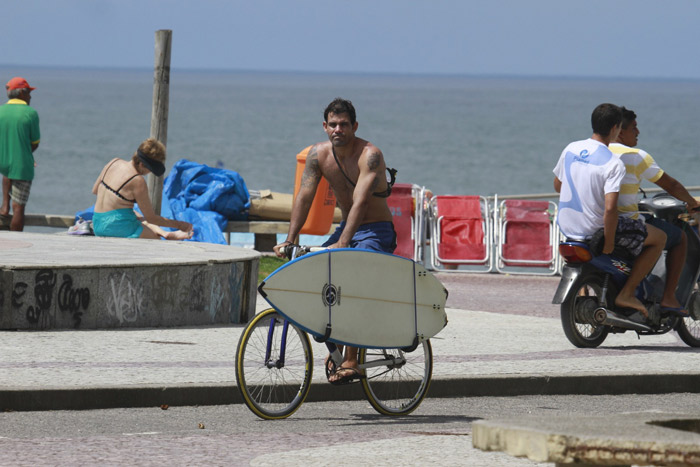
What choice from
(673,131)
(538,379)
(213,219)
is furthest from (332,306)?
(673,131)

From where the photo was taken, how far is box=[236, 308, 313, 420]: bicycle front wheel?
795 cm

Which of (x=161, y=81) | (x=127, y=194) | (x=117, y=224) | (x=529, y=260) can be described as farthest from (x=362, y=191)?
(x=529, y=260)

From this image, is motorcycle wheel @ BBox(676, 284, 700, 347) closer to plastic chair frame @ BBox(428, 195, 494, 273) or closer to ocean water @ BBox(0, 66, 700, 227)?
plastic chair frame @ BBox(428, 195, 494, 273)

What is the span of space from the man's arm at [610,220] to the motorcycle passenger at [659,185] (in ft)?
0.95

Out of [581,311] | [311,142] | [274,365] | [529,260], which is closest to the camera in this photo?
[274,365]

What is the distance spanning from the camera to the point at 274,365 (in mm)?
7984

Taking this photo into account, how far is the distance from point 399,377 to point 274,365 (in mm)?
983

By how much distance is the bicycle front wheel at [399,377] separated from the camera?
852 centimetres

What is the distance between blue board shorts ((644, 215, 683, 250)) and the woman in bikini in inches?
186

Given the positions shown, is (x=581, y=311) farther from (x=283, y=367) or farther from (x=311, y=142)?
(x=311, y=142)

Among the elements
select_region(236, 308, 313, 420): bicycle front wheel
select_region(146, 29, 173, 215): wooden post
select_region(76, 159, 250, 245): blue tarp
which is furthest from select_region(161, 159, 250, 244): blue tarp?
select_region(236, 308, 313, 420): bicycle front wheel

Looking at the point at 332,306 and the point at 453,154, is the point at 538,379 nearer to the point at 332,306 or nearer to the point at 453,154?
the point at 332,306

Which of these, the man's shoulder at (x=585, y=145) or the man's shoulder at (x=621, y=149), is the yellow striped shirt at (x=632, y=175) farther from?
the man's shoulder at (x=585, y=145)

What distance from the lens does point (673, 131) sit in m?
117
